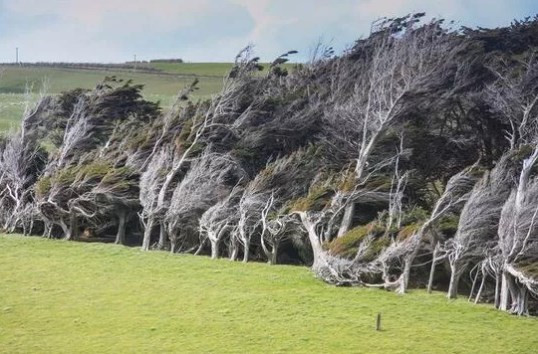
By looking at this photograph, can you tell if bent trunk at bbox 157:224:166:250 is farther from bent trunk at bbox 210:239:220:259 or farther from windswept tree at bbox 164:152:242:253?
bent trunk at bbox 210:239:220:259

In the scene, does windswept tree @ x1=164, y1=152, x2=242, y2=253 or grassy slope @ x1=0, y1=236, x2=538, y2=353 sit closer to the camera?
grassy slope @ x1=0, y1=236, x2=538, y2=353

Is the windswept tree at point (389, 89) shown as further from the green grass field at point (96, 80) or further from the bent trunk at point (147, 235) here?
the green grass field at point (96, 80)

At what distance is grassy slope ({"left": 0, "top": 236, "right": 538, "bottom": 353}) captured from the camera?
2038cm

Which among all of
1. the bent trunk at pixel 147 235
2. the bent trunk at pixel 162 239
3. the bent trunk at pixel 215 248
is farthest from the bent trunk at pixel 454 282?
the bent trunk at pixel 147 235

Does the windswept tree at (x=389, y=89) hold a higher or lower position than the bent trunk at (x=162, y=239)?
higher

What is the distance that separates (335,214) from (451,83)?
862 centimetres

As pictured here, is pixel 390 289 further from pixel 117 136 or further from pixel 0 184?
pixel 0 184

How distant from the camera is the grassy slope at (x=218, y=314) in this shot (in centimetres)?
2038

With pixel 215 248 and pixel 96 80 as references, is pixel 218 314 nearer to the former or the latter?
pixel 215 248

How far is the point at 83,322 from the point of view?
22172 millimetres

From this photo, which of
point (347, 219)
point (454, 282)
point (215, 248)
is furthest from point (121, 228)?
point (454, 282)

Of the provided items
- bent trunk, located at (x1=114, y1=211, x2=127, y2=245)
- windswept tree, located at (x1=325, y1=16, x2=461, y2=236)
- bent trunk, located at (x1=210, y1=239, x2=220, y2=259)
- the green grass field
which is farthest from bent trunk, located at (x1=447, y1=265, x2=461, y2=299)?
the green grass field

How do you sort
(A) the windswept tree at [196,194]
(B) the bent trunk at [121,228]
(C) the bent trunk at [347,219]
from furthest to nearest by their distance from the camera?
(B) the bent trunk at [121,228] < (A) the windswept tree at [196,194] < (C) the bent trunk at [347,219]

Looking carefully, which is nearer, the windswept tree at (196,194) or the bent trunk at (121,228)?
the windswept tree at (196,194)
